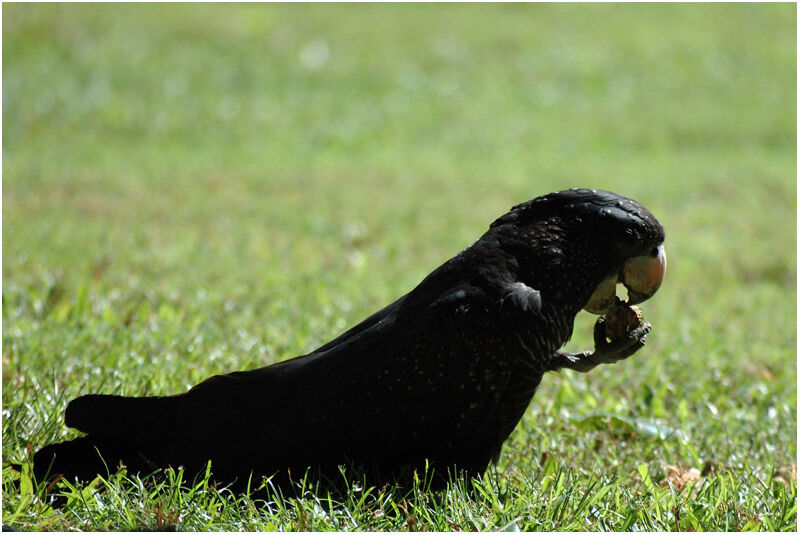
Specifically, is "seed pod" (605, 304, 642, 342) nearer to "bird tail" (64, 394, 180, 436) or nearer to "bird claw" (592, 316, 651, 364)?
"bird claw" (592, 316, 651, 364)

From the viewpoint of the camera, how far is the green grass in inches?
115

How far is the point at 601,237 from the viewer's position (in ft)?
9.02

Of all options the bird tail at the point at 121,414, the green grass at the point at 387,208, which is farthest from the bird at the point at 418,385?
the green grass at the point at 387,208

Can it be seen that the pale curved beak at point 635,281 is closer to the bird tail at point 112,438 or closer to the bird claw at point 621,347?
the bird claw at point 621,347

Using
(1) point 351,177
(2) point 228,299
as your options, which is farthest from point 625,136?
(2) point 228,299

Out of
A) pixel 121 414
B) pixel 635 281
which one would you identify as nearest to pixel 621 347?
pixel 635 281

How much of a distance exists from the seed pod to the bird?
0.03 metres

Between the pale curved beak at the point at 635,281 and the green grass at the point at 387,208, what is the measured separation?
21.8 inches

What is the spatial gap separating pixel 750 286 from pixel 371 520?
15.9 feet

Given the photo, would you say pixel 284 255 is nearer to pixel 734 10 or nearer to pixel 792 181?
pixel 792 181

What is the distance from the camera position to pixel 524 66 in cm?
1296

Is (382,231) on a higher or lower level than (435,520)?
higher

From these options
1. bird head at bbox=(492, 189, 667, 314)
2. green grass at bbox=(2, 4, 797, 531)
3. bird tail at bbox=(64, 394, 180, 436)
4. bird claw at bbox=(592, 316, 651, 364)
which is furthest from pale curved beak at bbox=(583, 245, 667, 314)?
bird tail at bbox=(64, 394, 180, 436)

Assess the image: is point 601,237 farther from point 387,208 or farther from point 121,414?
point 387,208
